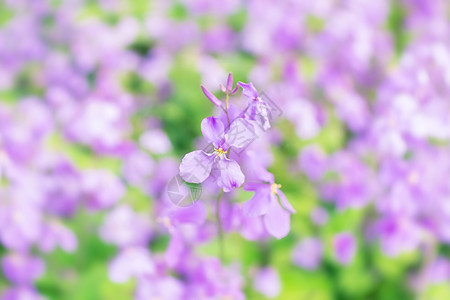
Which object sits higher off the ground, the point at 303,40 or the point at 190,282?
the point at 303,40

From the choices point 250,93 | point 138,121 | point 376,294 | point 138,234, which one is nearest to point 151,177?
point 138,234

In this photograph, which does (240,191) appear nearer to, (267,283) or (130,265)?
(267,283)

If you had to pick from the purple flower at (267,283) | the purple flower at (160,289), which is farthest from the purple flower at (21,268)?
the purple flower at (267,283)

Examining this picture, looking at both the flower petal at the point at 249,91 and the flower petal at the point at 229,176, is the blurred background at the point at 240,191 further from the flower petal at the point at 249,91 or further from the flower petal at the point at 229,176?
the flower petal at the point at 249,91

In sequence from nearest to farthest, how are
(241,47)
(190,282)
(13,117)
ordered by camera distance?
(190,282), (13,117), (241,47)

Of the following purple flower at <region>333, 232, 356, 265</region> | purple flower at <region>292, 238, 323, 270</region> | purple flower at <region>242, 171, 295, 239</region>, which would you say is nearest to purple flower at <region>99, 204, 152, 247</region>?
purple flower at <region>292, 238, 323, 270</region>

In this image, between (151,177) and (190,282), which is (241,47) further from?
(190,282)

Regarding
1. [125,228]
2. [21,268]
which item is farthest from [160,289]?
[21,268]
